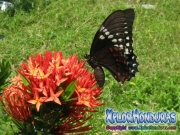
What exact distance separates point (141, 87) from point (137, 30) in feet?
5.97

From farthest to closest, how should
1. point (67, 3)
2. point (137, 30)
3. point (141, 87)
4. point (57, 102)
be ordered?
point (67, 3), point (137, 30), point (141, 87), point (57, 102)

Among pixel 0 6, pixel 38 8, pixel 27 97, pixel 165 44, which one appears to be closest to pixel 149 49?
pixel 165 44

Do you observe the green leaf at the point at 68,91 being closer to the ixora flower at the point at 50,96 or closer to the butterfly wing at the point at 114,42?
the ixora flower at the point at 50,96

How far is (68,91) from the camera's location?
1.45 m

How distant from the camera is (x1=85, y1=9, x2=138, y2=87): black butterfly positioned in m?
2.58

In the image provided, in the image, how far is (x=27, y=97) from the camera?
1475 mm

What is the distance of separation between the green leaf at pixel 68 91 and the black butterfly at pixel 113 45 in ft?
3.84

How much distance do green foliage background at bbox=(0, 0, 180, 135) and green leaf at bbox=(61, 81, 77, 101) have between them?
230cm

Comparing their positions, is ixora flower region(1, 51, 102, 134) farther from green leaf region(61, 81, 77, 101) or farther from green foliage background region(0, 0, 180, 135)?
green foliage background region(0, 0, 180, 135)

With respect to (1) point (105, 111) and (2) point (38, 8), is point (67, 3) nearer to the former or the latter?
(2) point (38, 8)

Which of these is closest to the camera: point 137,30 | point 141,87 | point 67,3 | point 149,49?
point 141,87

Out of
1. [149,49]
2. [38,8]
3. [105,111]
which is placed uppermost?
[38,8]

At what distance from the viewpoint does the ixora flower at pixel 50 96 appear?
1443 mm

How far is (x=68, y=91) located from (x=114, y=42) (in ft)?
4.47
